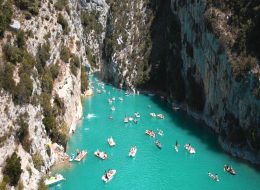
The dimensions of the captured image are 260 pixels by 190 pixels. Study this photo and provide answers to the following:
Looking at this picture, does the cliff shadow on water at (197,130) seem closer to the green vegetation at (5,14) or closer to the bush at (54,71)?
the bush at (54,71)

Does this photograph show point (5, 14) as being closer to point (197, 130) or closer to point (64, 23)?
point (64, 23)

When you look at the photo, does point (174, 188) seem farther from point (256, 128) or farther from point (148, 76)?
point (148, 76)

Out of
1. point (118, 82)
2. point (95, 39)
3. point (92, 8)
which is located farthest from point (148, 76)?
point (92, 8)

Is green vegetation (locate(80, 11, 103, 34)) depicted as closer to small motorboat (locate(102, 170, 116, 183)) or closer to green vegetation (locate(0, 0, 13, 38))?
green vegetation (locate(0, 0, 13, 38))

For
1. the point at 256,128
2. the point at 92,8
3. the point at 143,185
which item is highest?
the point at 92,8

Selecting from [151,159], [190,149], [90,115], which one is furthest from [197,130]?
[90,115]

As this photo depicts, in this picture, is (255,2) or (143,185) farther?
(255,2)

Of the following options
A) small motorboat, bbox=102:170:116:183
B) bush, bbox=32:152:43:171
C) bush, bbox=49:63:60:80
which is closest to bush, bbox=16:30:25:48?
bush, bbox=49:63:60:80
